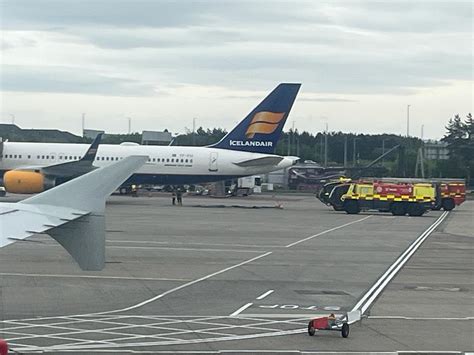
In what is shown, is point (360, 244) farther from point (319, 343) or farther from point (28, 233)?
point (28, 233)

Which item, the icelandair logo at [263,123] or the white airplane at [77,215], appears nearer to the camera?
the white airplane at [77,215]

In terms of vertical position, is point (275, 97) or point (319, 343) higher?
point (275, 97)

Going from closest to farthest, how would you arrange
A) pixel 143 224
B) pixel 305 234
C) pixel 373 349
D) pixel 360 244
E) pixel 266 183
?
pixel 373 349
pixel 360 244
pixel 305 234
pixel 143 224
pixel 266 183

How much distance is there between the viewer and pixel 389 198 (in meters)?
60.8

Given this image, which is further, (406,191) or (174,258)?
(406,191)

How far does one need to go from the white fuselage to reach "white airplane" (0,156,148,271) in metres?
49.1

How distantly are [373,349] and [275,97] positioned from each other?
48.3m

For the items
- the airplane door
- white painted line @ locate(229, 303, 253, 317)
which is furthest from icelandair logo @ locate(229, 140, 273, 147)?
white painted line @ locate(229, 303, 253, 317)

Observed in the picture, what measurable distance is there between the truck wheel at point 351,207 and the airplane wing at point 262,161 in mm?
5221

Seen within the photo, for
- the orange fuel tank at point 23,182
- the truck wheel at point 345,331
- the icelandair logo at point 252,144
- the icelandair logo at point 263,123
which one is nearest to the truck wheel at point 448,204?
the icelandair logo at point 252,144

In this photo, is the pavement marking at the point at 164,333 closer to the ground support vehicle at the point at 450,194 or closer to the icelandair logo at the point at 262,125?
the icelandair logo at the point at 262,125

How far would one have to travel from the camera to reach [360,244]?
3562 cm

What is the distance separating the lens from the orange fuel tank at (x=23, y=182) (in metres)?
55.7

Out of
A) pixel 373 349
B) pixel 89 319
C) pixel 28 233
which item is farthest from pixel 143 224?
pixel 28 233
